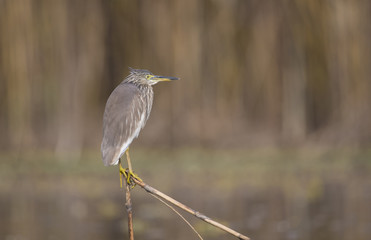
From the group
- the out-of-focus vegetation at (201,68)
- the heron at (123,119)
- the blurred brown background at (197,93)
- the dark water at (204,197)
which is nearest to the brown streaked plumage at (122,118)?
the heron at (123,119)

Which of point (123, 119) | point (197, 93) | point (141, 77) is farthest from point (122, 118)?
point (197, 93)

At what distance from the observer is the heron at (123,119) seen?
12.6 feet

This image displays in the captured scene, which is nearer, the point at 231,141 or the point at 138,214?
the point at 138,214

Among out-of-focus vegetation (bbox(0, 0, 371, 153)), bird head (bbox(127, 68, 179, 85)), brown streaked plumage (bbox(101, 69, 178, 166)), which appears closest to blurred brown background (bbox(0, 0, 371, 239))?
out-of-focus vegetation (bbox(0, 0, 371, 153))

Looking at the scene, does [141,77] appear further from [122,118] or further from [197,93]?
[197,93]

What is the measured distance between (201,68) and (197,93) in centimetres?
57

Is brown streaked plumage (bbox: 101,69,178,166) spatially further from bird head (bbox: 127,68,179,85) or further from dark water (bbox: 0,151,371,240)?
dark water (bbox: 0,151,371,240)

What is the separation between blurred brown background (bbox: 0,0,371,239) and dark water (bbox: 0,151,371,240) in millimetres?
44

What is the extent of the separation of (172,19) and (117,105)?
22.6 ft

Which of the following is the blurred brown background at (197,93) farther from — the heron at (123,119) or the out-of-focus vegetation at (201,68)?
the heron at (123,119)

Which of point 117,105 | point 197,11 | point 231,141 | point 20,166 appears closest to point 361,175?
point 231,141

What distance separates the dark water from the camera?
609 centimetres

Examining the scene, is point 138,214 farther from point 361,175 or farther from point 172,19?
point 172,19

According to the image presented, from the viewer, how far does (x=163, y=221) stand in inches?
261
